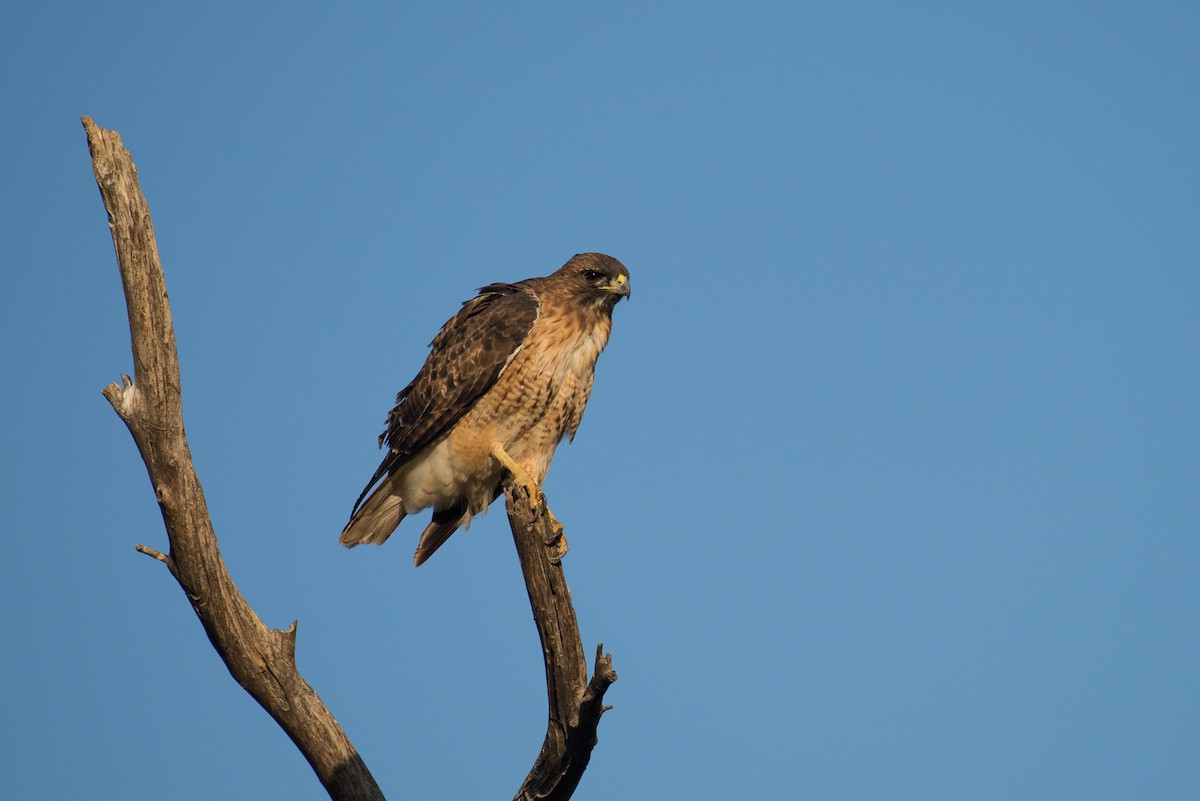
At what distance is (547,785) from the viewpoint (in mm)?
5086

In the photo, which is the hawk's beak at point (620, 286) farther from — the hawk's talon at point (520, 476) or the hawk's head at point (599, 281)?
the hawk's talon at point (520, 476)

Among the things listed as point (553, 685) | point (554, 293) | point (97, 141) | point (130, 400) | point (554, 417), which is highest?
point (554, 293)

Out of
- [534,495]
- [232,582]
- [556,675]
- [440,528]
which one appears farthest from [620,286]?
[232,582]

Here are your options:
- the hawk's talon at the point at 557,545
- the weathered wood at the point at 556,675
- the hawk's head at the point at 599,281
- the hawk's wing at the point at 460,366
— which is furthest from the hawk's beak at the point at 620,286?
the weathered wood at the point at 556,675

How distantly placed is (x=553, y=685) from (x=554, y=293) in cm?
271

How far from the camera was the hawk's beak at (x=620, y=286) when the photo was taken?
7.05m

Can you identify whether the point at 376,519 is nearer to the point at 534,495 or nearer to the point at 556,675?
the point at 534,495

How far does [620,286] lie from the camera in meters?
7.08

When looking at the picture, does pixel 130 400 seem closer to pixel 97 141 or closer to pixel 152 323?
pixel 152 323

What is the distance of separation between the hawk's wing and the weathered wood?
162cm

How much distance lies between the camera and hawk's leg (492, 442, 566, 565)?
17.5 feet

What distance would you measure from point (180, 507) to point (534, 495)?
1.96m

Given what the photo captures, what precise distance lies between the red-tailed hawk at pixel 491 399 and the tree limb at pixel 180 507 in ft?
5.85

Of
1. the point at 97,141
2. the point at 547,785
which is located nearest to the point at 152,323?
the point at 97,141
